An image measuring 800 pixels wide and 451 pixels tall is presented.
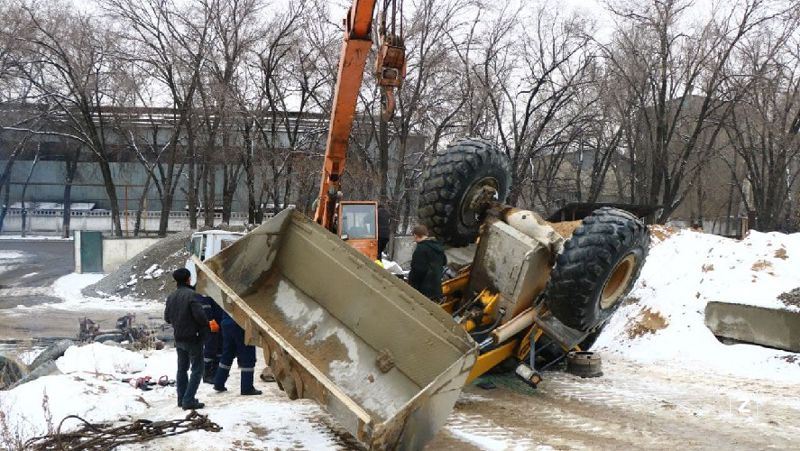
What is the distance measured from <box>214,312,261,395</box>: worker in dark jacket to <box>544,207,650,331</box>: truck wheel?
123 inches

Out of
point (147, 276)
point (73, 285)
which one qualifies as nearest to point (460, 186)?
point (147, 276)

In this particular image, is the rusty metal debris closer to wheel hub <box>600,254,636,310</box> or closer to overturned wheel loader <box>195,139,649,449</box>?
overturned wheel loader <box>195,139,649,449</box>

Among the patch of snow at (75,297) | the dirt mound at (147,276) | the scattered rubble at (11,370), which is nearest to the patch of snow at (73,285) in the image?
the patch of snow at (75,297)

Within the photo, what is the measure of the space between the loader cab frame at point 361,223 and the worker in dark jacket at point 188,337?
341 inches

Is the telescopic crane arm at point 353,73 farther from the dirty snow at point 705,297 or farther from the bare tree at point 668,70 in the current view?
the bare tree at point 668,70

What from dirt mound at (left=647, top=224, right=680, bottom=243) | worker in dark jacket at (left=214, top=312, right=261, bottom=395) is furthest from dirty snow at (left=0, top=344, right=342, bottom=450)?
dirt mound at (left=647, top=224, right=680, bottom=243)

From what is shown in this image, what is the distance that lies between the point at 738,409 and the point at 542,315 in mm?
2246

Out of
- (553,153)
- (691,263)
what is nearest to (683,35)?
(553,153)

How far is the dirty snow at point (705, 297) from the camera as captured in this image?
966 cm

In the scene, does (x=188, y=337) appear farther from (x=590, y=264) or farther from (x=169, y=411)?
(x=590, y=264)

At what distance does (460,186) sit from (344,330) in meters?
2.64

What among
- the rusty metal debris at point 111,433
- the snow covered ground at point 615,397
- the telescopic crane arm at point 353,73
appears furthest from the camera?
the telescopic crane arm at point 353,73

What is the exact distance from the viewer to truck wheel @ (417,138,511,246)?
8.20m

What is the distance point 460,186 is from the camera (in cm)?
A: 823
